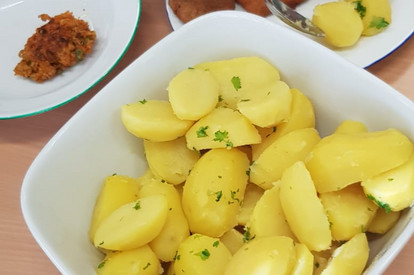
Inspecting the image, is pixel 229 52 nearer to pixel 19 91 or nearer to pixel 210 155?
pixel 210 155

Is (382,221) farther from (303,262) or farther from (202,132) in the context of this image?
(202,132)

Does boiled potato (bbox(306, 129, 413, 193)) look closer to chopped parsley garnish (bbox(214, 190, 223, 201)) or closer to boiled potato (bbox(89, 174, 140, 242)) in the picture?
chopped parsley garnish (bbox(214, 190, 223, 201))

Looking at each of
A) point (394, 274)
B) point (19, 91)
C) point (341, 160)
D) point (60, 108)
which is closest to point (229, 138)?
point (341, 160)

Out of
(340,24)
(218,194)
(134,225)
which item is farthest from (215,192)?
(340,24)

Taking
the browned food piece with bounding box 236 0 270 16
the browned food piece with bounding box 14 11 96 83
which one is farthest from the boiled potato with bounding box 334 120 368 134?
the browned food piece with bounding box 14 11 96 83

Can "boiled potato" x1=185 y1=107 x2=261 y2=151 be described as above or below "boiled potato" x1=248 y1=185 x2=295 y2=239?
above

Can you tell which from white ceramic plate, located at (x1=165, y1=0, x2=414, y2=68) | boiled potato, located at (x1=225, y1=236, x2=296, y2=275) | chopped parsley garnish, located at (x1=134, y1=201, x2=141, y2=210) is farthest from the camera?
white ceramic plate, located at (x1=165, y1=0, x2=414, y2=68)
